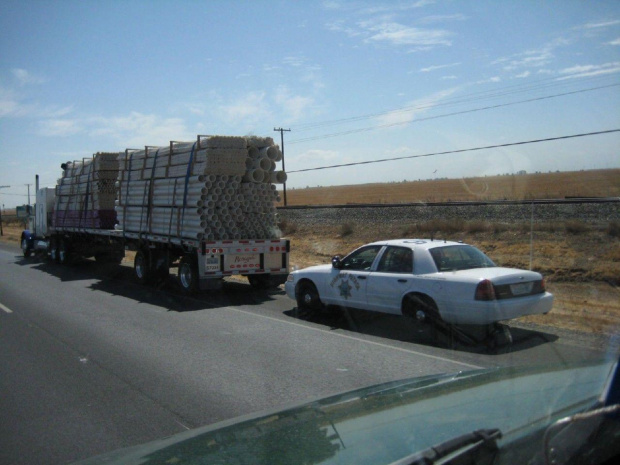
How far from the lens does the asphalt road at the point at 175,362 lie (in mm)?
5512

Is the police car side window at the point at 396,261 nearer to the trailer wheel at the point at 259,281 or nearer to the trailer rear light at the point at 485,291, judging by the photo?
the trailer rear light at the point at 485,291

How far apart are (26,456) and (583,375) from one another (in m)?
4.26

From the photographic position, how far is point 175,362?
7777 millimetres

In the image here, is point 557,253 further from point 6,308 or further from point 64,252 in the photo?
point 64,252

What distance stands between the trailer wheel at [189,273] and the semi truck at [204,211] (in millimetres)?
24

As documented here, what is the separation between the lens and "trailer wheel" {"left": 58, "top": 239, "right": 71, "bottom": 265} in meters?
23.3

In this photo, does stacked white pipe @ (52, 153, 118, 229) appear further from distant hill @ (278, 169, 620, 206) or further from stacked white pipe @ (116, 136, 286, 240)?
distant hill @ (278, 169, 620, 206)

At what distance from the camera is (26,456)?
4.82 m

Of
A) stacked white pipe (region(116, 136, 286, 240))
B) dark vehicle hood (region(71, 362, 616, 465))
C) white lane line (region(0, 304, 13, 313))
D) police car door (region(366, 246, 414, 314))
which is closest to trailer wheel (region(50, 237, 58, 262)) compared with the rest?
stacked white pipe (region(116, 136, 286, 240))

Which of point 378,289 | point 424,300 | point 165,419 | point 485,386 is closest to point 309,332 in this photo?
point 378,289

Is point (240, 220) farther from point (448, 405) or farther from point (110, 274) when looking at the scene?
point (448, 405)

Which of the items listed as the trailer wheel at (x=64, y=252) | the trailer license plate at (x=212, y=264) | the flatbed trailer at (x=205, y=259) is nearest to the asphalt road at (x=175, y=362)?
the trailer license plate at (x=212, y=264)

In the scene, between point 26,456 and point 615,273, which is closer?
point 26,456

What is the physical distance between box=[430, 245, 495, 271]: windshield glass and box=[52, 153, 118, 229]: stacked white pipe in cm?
1463
